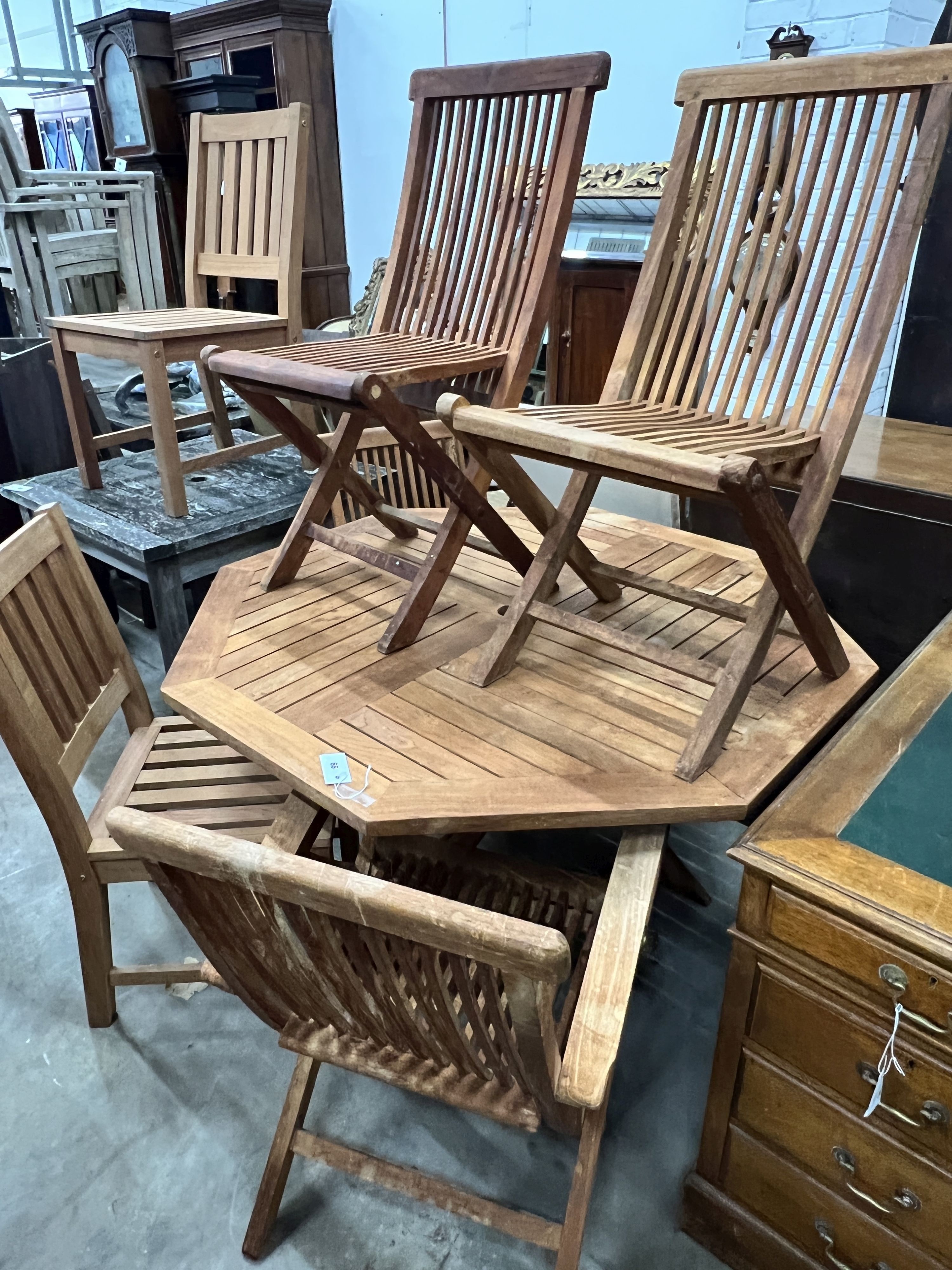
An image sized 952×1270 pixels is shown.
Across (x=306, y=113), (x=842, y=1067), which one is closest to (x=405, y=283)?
(x=306, y=113)

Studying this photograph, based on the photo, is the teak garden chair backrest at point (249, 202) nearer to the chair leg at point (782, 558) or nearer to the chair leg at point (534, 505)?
the chair leg at point (534, 505)

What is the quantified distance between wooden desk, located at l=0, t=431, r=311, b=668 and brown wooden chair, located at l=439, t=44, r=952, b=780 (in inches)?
46.5

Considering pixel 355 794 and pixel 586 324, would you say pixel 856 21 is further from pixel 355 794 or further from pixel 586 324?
pixel 355 794

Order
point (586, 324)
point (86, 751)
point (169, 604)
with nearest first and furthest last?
point (86, 751) → point (169, 604) → point (586, 324)

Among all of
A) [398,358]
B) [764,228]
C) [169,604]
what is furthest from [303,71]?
[764,228]

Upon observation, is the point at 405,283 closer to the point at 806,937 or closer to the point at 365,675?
the point at 365,675

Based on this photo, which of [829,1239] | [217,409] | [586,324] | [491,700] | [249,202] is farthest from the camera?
[586,324]

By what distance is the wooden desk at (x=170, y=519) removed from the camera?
2.36m

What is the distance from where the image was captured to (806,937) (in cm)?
103

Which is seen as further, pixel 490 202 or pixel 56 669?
pixel 490 202

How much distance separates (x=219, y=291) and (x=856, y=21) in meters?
1.87

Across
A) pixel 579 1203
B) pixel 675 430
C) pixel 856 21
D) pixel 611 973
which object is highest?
pixel 856 21

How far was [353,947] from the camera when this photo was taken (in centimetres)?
90

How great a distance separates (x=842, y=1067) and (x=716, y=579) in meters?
1.00
